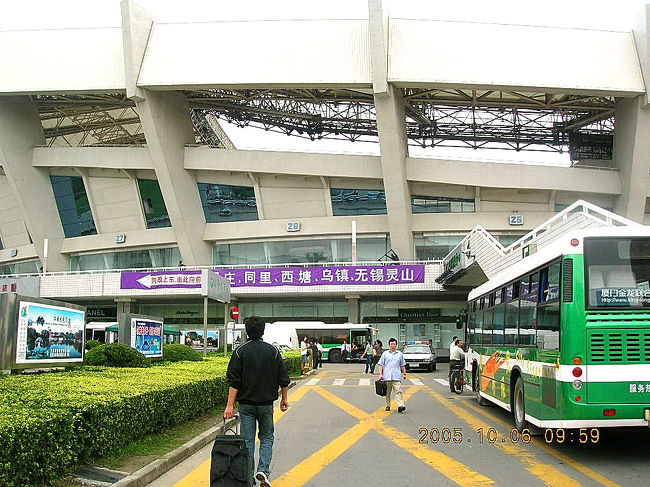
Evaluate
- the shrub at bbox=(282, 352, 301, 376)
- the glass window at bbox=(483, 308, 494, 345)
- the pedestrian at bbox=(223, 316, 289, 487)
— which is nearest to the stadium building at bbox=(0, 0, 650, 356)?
the shrub at bbox=(282, 352, 301, 376)

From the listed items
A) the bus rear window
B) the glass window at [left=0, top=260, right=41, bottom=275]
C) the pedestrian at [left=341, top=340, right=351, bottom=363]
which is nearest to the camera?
the bus rear window

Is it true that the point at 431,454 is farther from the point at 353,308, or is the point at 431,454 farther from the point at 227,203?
the point at 227,203

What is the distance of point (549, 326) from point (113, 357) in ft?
33.9

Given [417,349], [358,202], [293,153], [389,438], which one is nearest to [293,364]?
[417,349]

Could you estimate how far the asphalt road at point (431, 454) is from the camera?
817 cm

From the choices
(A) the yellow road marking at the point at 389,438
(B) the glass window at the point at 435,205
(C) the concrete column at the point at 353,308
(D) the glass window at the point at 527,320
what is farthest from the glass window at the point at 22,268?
(D) the glass window at the point at 527,320

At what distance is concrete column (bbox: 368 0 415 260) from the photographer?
124ft

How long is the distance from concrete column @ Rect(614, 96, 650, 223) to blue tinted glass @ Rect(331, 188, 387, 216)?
50.4 ft

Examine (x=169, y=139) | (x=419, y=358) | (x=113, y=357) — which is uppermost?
(x=169, y=139)

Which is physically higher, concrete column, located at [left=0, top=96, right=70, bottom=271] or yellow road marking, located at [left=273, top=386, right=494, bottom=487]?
concrete column, located at [left=0, top=96, right=70, bottom=271]

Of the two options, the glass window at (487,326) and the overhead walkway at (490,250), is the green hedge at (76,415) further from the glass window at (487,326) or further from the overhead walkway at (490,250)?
the overhead walkway at (490,250)

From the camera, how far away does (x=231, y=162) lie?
4753 centimetres

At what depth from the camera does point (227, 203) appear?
166ft

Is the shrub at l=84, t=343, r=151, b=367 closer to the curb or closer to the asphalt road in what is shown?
the asphalt road
